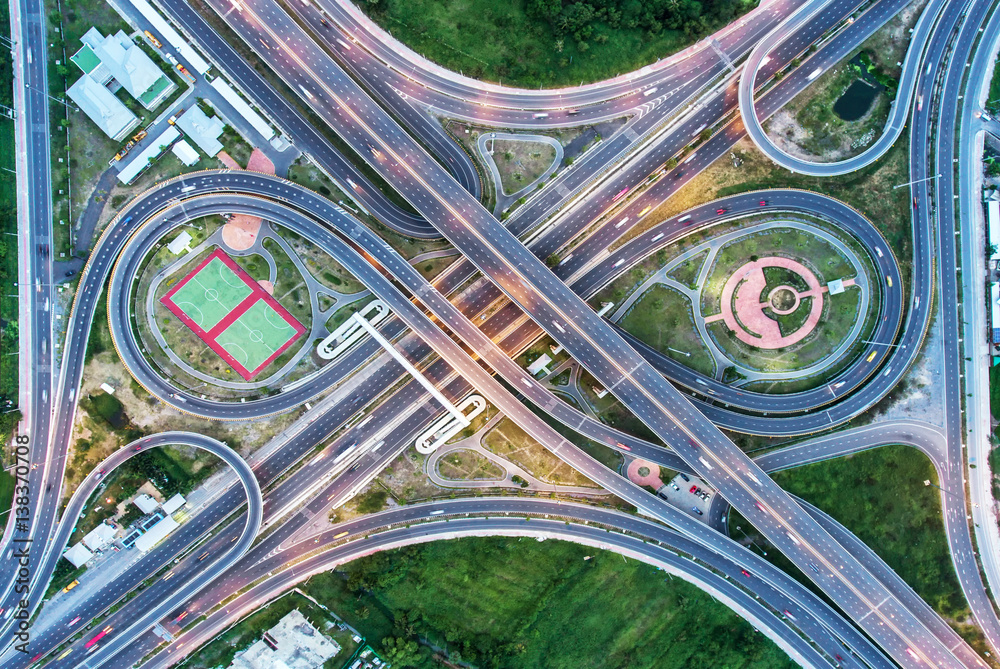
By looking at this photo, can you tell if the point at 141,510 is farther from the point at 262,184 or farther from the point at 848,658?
the point at 848,658

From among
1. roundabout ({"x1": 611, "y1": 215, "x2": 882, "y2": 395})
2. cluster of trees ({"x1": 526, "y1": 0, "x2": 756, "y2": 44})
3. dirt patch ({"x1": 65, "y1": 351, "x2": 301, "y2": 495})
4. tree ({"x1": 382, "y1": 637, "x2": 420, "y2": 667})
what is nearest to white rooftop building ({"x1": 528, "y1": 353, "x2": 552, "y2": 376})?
roundabout ({"x1": 611, "y1": 215, "x2": 882, "y2": 395})

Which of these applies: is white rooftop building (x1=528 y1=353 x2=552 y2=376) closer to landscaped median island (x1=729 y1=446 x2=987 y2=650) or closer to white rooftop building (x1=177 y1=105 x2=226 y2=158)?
landscaped median island (x1=729 y1=446 x2=987 y2=650)

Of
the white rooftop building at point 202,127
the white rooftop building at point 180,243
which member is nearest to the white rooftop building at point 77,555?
the white rooftop building at point 180,243

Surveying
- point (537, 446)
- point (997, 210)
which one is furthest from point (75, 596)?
point (997, 210)

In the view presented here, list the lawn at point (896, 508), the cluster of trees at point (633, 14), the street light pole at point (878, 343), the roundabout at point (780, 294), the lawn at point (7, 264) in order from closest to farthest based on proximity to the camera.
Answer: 1. the lawn at point (7, 264)
2. the cluster of trees at point (633, 14)
3. the street light pole at point (878, 343)
4. the lawn at point (896, 508)
5. the roundabout at point (780, 294)

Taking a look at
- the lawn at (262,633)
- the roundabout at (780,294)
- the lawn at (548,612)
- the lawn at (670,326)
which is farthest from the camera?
the lawn at (670,326)

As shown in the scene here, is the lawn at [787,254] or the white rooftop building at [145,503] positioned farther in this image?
the lawn at [787,254]

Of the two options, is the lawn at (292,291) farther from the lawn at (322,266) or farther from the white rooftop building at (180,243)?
the white rooftop building at (180,243)
